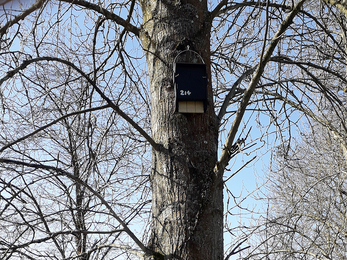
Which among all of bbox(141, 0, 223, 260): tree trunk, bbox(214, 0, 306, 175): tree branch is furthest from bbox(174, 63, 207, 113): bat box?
A: bbox(214, 0, 306, 175): tree branch

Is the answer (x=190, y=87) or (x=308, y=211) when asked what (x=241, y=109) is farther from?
(x=308, y=211)

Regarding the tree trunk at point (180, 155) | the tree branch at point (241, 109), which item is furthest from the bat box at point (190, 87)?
the tree branch at point (241, 109)

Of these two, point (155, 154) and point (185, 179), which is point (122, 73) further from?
point (185, 179)

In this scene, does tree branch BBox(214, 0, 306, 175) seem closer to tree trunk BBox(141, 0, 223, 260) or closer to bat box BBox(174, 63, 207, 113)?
tree trunk BBox(141, 0, 223, 260)

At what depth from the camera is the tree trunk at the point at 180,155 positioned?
1703mm

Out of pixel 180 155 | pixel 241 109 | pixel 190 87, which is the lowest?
pixel 180 155

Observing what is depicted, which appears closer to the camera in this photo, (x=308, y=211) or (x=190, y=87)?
(x=190, y=87)

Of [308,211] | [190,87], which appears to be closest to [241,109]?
[190,87]

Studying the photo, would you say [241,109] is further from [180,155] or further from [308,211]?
[308,211]

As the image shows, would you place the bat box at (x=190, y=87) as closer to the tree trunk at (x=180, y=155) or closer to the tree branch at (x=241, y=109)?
the tree trunk at (x=180, y=155)

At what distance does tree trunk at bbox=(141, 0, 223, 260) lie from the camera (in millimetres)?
1703

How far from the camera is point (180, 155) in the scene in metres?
1.82

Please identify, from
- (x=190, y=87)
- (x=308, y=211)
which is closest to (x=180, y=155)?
(x=190, y=87)

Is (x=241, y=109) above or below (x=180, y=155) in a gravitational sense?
above
